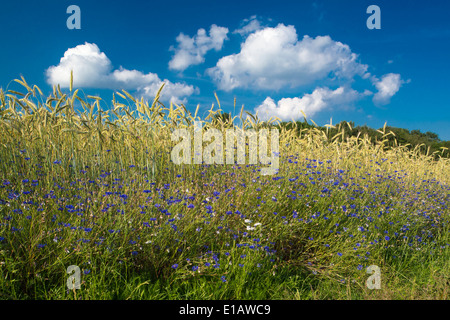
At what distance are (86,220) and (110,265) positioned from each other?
17.7 inches

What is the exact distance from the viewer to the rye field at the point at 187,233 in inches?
88.0

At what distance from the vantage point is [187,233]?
2.70 metres

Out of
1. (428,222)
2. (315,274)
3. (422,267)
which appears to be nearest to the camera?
(315,274)

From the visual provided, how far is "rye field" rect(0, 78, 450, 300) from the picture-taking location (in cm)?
223

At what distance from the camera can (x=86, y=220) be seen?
2.55 meters

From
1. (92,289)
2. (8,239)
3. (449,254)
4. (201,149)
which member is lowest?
(449,254)

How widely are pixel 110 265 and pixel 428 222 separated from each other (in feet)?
14.8

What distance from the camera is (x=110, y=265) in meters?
2.35
